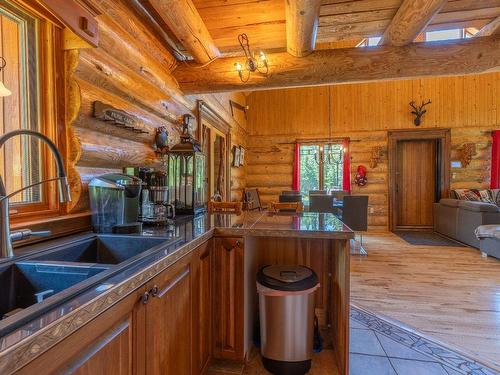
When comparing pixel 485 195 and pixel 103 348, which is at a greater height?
pixel 485 195

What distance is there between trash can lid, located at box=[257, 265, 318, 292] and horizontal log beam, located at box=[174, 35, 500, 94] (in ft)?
6.14

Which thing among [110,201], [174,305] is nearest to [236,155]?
[110,201]

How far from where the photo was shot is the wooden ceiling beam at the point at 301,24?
1.95 m

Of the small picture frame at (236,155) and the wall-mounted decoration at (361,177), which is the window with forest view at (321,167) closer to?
the wall-mounted decoration at (361,177)

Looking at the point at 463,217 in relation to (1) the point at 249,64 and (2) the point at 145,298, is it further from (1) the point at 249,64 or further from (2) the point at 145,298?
(2) the point at 145,298

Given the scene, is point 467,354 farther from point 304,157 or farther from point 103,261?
point 304,157

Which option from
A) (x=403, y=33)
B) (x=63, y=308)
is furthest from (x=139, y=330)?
(x=403, y=33)

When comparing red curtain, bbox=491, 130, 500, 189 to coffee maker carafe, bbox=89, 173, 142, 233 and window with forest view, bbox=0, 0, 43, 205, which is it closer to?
coffee maker carafe, bbox=89, 173, 142, 233

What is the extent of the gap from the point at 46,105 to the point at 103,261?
2.91ft

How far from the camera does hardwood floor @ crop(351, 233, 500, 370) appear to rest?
222cm

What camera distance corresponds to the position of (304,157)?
7375 millimetres

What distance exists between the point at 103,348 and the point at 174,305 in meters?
0.46

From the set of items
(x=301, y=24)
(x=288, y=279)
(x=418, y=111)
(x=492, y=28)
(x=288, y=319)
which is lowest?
(x=288, y=319)

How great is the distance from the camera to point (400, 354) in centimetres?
198
